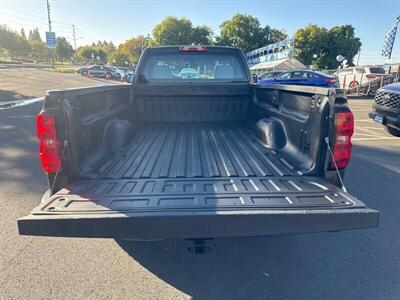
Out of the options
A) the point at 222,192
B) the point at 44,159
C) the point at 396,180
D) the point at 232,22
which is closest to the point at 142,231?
the point at 222,192

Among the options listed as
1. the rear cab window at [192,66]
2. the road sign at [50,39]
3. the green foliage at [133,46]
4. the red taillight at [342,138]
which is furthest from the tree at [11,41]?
the red taillight at [342,138]

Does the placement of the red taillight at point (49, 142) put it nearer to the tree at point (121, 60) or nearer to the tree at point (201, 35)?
the tree at point (201, 35)

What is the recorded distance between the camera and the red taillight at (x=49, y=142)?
2148mm

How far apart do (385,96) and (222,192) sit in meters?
6.94

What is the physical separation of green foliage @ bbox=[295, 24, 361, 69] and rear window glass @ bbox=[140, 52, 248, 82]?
167ft

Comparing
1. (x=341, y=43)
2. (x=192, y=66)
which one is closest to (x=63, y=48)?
(x=341, y=43)

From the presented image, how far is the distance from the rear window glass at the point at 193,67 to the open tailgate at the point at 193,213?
2860 millimetres

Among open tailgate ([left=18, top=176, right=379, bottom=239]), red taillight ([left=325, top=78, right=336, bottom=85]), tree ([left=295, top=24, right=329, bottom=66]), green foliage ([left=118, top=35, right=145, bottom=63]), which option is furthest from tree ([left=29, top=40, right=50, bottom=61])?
open tailgate ([left=18, top=176, right=379, bottom=239])

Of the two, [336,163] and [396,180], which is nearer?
[336,163]

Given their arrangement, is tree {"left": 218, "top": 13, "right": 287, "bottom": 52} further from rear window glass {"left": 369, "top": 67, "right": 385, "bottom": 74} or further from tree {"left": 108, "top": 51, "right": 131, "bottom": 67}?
rear window glass {"left": 369, "top": 67, "right": 385, "bottom": 74}

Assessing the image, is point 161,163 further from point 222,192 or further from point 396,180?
point 396,180

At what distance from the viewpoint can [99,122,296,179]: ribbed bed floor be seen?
8.47 ft

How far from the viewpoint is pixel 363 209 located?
1915mm

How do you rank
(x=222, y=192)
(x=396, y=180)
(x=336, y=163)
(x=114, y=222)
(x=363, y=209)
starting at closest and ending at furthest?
(x=114, y=222) < (x=363, y=209) < (x=222, y=192) < (x=336, y=163) < (x=396, y=180)
